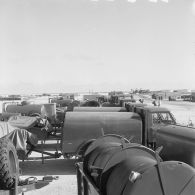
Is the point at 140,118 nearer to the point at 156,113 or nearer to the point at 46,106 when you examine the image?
the point at 156,113

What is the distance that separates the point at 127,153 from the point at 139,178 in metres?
0.98

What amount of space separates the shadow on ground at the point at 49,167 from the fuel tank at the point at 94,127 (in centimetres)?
62

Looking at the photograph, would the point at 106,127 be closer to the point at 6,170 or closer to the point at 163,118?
the point at 163,118

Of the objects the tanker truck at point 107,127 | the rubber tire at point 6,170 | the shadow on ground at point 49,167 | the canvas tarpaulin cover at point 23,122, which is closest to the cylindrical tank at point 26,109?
the canvas tarpaulin cover at point 23,122

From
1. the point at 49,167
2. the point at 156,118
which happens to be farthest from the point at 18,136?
the point at 156,118

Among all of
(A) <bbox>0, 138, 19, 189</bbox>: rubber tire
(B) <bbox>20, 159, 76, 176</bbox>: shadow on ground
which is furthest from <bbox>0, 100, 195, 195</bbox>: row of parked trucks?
(B) <bbox>20, 159, 76, 176</bbox>: shadow on ground

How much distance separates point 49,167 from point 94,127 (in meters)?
1.98

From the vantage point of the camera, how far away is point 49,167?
11000 millimetres

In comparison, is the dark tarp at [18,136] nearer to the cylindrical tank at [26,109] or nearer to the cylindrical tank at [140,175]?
the cylindrical tank at [140,175]

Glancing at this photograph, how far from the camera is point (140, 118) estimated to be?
10.7m

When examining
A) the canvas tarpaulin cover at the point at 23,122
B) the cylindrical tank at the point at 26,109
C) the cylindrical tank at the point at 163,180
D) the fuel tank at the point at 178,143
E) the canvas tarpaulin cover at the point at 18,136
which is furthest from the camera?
the cylindrical tank at the point at 26,109

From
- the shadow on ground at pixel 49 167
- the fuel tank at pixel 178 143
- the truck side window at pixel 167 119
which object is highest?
the fuel tank at pixel 178 143

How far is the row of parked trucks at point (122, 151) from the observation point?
3.65 metres

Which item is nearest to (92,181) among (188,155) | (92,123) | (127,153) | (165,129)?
(127,153)
